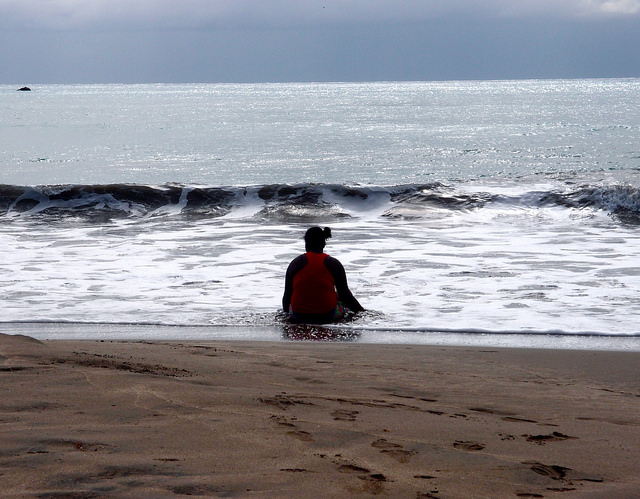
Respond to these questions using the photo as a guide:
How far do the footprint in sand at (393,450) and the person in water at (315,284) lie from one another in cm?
414

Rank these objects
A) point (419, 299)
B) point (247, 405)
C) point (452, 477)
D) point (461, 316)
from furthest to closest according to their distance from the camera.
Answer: point (419, 299), point (461, 316), point (247, 405), point (452, 477)

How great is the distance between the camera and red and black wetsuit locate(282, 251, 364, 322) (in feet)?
24.5

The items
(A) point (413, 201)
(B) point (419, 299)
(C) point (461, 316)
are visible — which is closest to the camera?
(C) point (461, 316)

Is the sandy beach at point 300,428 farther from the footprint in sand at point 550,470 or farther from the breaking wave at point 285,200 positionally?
the breaking wave at point 285,200

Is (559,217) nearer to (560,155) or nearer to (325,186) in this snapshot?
(325,186)

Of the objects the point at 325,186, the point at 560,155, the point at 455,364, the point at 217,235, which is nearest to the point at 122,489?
the point at 455,364

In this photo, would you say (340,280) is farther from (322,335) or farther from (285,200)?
(285,200)

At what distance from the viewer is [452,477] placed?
9.57ft

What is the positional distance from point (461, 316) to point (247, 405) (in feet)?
14.0

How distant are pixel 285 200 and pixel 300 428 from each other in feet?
53.4

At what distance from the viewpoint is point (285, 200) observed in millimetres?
19578

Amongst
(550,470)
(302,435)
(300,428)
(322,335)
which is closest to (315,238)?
(322,335)

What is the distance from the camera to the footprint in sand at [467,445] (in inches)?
129

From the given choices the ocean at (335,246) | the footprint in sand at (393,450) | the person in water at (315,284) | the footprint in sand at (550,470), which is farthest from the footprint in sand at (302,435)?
the person in water at (315,284)
